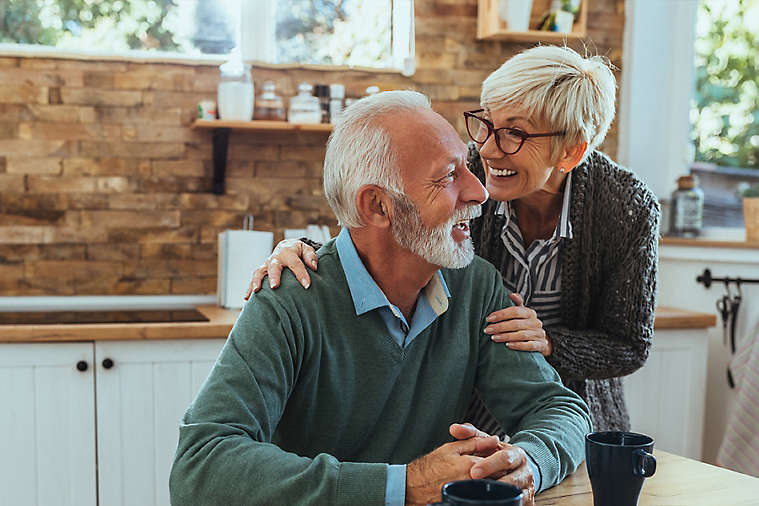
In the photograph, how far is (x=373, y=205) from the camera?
1379 mm

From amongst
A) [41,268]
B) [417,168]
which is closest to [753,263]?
[417,168]

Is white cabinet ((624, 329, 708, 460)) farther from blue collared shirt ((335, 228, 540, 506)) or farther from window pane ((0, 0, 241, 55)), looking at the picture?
window pane ((0, 0, 241, 55))

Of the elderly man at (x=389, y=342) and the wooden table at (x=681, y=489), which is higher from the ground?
the elderly man at (x=389, y=342)

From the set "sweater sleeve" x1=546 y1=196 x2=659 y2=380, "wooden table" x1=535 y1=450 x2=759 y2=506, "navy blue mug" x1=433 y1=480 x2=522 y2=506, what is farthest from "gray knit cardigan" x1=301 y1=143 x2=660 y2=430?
"navy blue mug" x1=433 y1=480 x2=522 y2=506

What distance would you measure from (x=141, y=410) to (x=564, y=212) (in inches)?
57.4

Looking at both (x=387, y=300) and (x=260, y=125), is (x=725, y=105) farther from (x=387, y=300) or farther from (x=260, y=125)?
(x=387, y=300)

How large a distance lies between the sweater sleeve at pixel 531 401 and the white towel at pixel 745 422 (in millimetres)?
1608

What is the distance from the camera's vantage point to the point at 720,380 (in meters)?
3.06

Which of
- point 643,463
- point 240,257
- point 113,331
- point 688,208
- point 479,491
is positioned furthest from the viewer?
point 688,208

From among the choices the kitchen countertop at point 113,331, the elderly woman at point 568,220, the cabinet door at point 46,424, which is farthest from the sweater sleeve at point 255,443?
the cabinet door at point 46,424

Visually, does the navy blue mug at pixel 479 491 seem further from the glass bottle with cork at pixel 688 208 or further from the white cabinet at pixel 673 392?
the glass bottle with cork at pixel 688 208

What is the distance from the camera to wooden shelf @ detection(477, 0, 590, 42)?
10.2 ft

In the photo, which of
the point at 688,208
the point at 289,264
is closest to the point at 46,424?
the point at 289,264

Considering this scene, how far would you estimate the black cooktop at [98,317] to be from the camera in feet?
8.59
